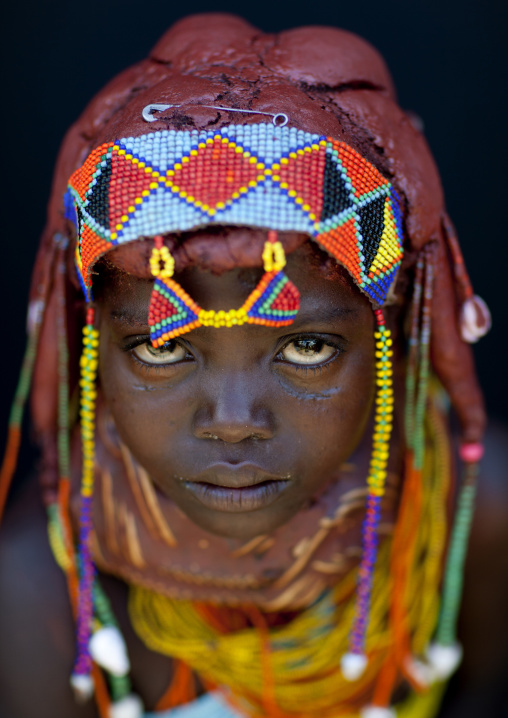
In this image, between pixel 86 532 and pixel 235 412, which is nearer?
pixel 235 412

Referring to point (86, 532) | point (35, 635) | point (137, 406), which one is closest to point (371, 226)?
point (137, 406)

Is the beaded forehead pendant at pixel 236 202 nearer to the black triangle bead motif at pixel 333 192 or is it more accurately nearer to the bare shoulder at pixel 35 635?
the black triangle bead motif at pixel 333 192

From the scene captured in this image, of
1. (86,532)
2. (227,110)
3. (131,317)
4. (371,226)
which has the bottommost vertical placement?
(86,532)

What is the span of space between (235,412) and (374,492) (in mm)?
343

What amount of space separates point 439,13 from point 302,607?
151cm

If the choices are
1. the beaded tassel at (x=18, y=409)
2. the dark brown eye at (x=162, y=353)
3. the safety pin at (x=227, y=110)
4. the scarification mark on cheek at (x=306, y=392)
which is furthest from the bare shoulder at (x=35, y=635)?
the safety pin at (x=227, y=110)

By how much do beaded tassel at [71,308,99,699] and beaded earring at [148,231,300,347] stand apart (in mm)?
218

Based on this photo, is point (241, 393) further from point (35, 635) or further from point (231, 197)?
point (35, 635)

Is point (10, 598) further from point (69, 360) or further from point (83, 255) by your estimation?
point (83, 255)

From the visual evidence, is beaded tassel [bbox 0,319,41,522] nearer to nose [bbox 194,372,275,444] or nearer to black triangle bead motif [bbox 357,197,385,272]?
nose [bbox 194,372,275,444]

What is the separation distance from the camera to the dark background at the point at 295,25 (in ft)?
6.82

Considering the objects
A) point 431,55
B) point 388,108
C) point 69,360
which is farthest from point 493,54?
point 69,360

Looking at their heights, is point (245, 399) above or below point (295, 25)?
below

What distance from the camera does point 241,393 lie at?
1079mm
